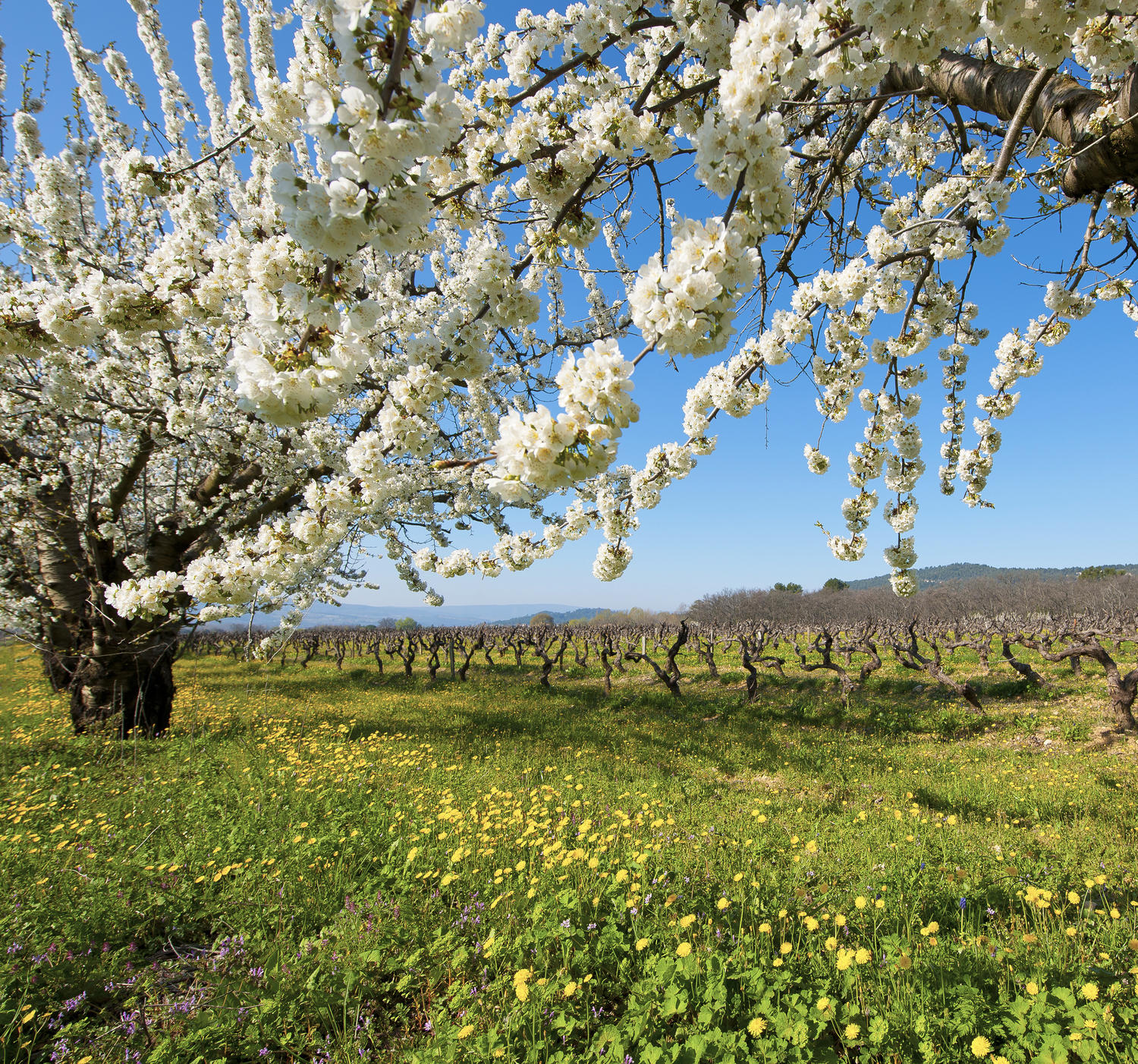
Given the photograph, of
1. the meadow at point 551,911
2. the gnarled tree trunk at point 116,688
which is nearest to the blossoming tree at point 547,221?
the meadow at point 551,911

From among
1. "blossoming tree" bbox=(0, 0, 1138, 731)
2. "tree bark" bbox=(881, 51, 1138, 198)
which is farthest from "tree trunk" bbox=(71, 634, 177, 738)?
"tree bark" bbox=(881, 51, 1138, 198)

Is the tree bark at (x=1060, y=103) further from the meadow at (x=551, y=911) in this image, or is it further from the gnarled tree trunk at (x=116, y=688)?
the gnarled tree trunk at (x=116, y=688)

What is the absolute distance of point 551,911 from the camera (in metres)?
3.34

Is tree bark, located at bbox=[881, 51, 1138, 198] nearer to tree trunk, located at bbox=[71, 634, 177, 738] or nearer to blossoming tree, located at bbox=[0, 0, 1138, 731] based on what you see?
blossoming tree, located at bbox=[0, 0, 1138, 731]

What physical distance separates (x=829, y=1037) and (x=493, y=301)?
4.11 metres

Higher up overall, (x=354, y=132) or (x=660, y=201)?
(x=660, y=201)

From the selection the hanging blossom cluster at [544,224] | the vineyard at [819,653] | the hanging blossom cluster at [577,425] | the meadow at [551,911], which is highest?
the hanging blossom cluster at [544,224]

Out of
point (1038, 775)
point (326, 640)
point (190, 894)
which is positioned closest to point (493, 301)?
point (190, 894)

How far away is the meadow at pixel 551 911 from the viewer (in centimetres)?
241

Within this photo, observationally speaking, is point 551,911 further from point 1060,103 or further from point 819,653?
point 819,653

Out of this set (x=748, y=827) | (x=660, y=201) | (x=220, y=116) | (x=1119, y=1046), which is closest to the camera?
(x=1119, y=1046)

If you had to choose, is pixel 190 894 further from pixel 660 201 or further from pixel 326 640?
pixel 326 640

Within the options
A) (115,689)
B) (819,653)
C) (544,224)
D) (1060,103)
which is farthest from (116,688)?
(819,653)

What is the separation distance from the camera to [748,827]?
5.40 meters
